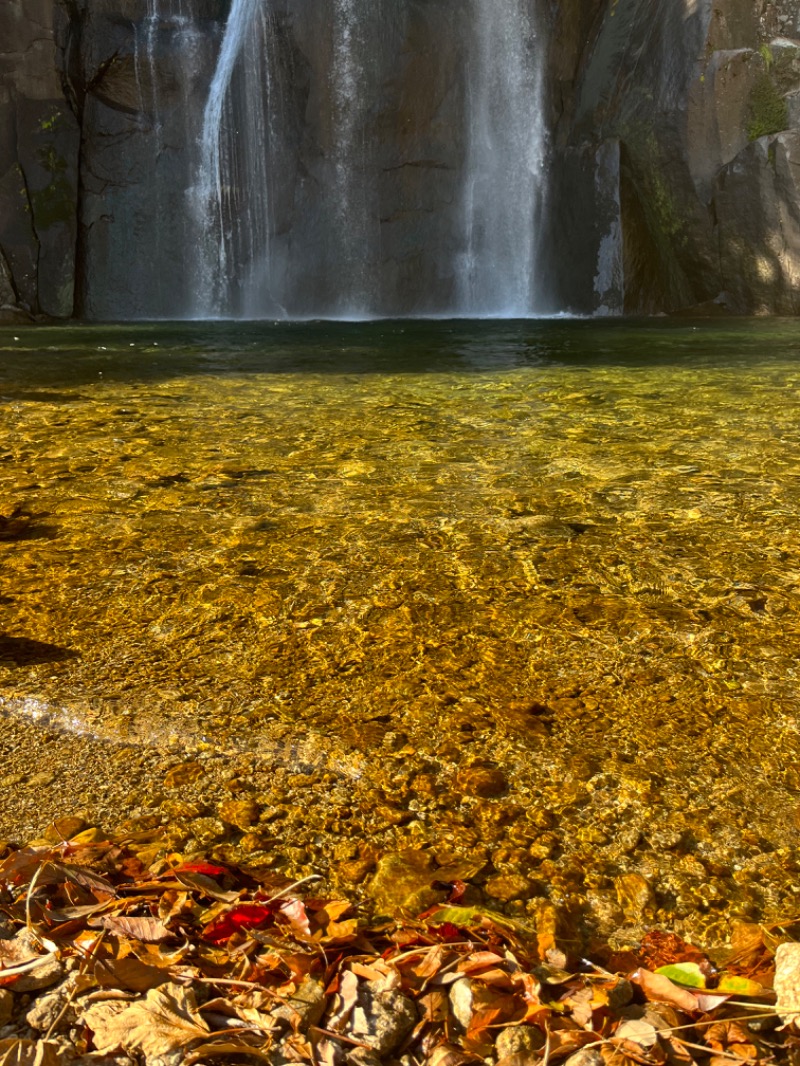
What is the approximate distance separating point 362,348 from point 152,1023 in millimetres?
8443

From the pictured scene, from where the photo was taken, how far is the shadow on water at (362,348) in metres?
7.16

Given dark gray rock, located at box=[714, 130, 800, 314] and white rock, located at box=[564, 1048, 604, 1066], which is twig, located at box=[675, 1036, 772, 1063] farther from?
dark gray rock, located at box=[714, 130, 800, 314]

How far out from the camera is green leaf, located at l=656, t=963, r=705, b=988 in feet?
3.68

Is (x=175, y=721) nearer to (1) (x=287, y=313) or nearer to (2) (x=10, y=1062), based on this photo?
(2) (x=10, y=1062)

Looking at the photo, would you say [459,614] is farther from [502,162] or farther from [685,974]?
[502,162]

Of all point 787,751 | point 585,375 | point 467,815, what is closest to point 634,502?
point 787,751

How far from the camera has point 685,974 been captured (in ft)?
3.72

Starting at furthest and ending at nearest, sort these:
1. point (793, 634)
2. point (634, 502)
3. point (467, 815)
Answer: point (634, 502) → point (793, 634) → point (467, 815)

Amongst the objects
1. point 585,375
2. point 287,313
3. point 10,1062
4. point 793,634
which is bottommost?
point 10,1062

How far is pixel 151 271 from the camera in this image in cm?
1625

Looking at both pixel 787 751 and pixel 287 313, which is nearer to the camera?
pixel 787 751

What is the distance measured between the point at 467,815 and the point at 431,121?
53.7 ft

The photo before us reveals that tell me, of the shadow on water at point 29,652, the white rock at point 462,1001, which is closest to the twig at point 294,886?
the white rock at point 462,1001

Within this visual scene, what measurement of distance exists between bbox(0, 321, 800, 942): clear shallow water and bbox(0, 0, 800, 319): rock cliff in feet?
33.2
